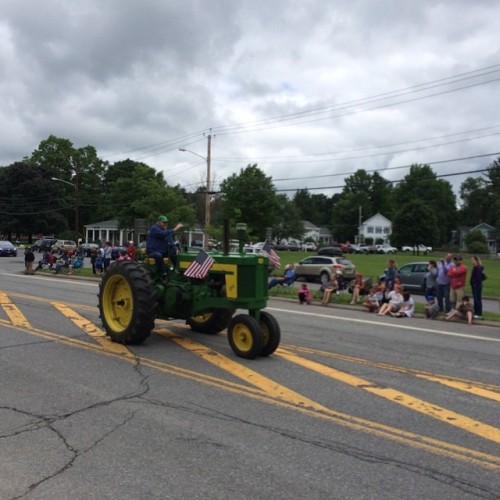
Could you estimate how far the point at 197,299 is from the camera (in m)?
8.53

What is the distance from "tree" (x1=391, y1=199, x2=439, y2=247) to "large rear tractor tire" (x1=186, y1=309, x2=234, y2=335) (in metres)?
78.1

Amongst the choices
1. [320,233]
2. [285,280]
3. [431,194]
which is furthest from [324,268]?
[320,233]

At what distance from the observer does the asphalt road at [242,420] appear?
389 centimetres

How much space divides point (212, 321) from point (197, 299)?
130cm

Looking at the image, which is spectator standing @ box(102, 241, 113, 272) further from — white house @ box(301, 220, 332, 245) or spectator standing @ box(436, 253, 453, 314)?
white house @ box(301, 220, 332, 245)

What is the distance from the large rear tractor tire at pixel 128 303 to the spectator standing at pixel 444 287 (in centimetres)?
929

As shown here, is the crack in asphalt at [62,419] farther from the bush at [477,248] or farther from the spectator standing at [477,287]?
the bush at [477,248]

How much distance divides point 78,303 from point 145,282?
6730mm

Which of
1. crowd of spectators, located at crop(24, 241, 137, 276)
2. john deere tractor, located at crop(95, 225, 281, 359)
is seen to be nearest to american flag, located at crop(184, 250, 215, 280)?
john deere tractor, located at crop(95, 225, 281, 359)

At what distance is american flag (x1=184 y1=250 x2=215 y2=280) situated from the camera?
812cm

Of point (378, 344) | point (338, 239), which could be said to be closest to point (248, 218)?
point (338, 239)

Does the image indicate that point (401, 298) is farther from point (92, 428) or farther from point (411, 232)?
point (411, 232)

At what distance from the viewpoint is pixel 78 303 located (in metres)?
14.5

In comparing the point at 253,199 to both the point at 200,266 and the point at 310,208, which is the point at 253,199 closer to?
the point at 200,266
